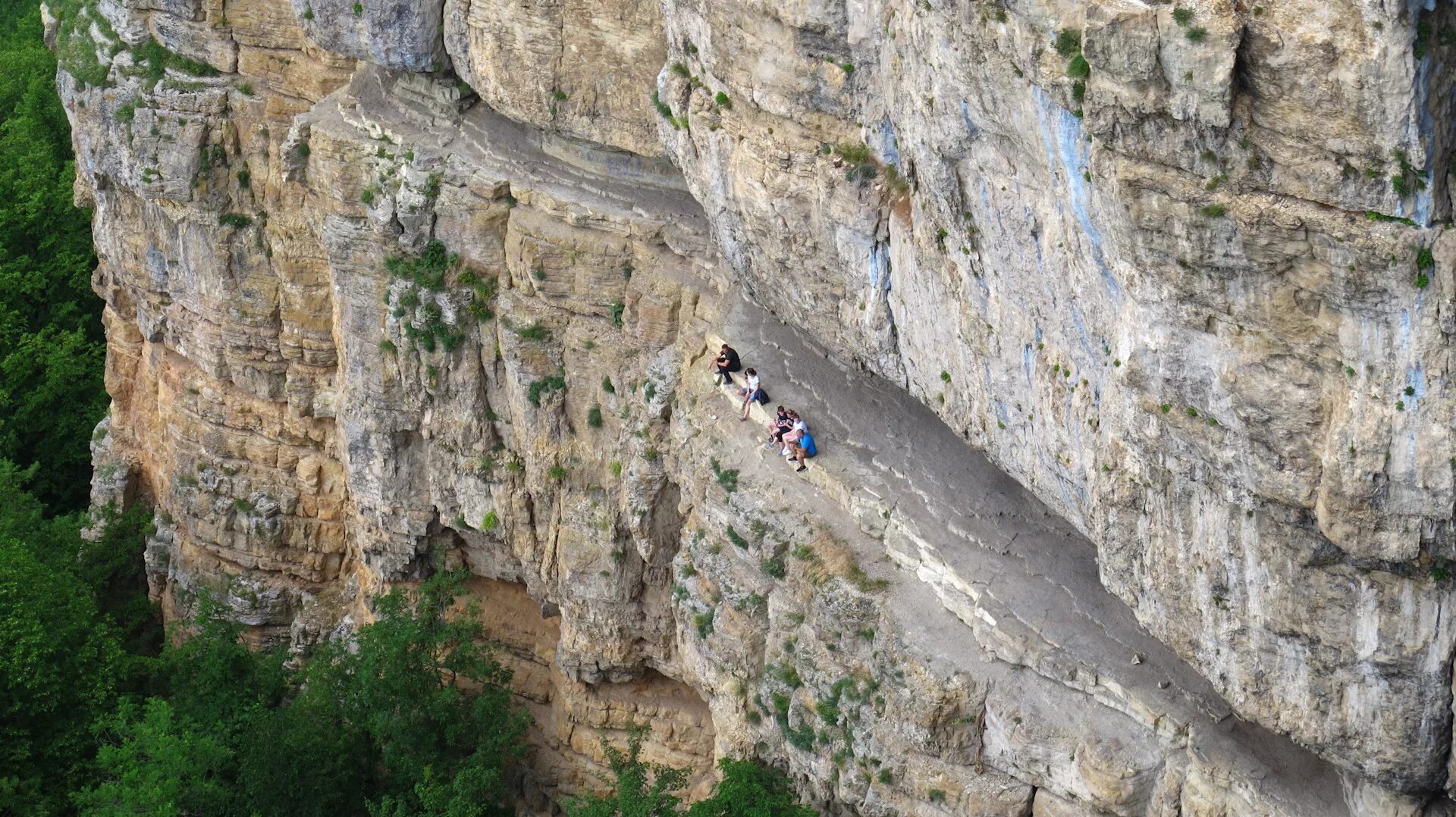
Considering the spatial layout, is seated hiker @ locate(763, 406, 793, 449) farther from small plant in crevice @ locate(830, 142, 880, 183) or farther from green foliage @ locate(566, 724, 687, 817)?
green foliage @ locate(566, 724, 687, 817)

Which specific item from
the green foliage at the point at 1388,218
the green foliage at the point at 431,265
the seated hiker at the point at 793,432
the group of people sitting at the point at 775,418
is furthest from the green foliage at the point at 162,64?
the green foliage at the point at 1388,218

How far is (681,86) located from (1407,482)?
11509 millimetres

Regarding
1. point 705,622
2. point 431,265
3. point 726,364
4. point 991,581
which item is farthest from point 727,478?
point 431,265

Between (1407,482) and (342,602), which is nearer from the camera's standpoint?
(1407,482)

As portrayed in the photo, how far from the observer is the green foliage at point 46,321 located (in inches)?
1639

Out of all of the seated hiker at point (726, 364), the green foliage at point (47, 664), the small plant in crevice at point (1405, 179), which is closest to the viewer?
the small plant in crevice at point (1405, 179)

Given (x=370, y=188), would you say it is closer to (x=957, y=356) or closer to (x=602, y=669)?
(x=602, y=669)

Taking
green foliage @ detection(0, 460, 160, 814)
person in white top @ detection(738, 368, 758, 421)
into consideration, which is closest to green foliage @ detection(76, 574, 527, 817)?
green foliage @ detection(0, 460, 160, 814)

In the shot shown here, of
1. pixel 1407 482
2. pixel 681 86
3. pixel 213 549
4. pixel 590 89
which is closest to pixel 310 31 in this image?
pixel 590 89

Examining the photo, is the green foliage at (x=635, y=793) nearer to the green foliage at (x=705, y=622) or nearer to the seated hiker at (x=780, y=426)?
the green foliage at (x=705, y=622)

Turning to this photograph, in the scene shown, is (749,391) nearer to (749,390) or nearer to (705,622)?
(749,390)

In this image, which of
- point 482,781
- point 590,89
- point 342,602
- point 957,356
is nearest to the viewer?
point 957,356

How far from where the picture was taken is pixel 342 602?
115 feet

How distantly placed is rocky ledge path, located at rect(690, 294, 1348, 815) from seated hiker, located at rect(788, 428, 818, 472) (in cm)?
13
